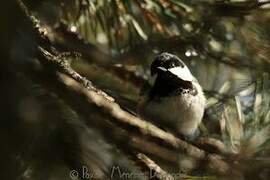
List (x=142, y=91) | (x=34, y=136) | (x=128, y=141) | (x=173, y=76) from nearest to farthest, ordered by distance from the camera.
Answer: (x=34, y=136)
(x=128, y=141)
(x=142, y=91)
(x=173, y=76)

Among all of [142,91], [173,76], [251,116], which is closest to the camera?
[251,116]

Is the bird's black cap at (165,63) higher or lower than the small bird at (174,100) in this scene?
higher

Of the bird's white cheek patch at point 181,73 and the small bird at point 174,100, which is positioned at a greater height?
the bird's white cheek patch at point 181,73

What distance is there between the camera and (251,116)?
705mm

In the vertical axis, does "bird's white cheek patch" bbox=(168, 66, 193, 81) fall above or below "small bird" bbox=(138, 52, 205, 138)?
above

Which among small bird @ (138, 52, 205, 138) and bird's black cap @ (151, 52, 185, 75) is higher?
bird's black cap @ (151, 52, 185, 75)

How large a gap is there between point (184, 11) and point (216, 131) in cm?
20

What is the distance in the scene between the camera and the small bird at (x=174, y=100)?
1.02m

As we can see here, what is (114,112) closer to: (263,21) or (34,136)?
(34,136)

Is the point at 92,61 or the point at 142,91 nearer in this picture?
the point at 92,61

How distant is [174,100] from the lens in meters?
1.06

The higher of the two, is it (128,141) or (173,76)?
(173,76)

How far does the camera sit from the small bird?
1016 mm

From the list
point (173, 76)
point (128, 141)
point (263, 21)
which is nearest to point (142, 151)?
→ point (128, 141)
